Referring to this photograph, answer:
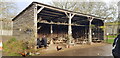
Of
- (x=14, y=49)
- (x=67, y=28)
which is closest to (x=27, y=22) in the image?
(x=14, y=49)

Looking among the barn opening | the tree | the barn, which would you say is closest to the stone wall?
the barn

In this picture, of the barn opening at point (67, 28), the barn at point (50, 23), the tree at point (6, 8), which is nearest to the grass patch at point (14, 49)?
the barn at point (50, 23)

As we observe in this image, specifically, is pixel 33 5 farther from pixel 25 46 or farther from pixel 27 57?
pixel 27 57

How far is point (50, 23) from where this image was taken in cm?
1136

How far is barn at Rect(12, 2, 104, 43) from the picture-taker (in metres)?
9.06

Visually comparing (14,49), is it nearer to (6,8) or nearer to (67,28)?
(67,28)

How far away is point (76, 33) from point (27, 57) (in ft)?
40.2

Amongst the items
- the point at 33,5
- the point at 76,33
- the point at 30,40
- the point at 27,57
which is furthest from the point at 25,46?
the point at 76,33

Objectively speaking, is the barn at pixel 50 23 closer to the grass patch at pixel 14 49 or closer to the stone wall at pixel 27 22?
the stone wall at pixel 27 22

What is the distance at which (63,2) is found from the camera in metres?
28.7

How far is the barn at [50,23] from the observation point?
9055 mm

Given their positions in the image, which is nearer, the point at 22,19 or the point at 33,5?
the point at 33,5

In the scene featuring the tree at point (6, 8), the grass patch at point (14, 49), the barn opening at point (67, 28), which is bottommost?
the grass patch at point (14, 49)

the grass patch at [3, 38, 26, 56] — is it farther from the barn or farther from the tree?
the tree
